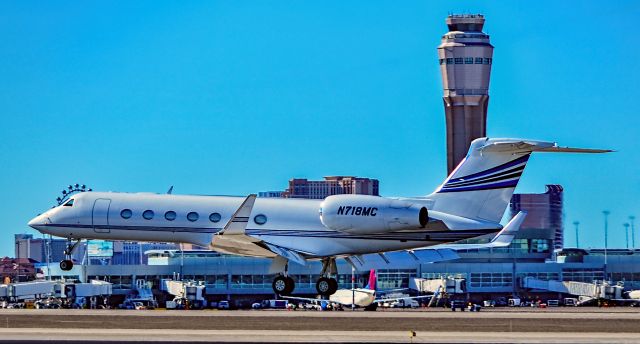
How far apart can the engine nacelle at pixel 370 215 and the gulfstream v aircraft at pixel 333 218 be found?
0.04 m

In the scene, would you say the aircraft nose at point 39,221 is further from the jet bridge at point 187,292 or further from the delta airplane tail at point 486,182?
the jet bridge at point 187,292

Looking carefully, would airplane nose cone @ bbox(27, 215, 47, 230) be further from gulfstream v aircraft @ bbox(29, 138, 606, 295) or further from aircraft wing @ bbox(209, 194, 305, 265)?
aircraft wing @ bbox(209, 194, 305, 265)

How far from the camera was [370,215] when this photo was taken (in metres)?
63.3

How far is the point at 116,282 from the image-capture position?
111 meters

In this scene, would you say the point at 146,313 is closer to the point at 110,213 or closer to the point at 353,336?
the point at 110,213

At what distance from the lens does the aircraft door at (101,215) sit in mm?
66000

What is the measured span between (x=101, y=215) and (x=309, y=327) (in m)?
13.9

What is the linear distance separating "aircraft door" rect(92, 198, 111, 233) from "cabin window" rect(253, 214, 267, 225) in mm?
6650

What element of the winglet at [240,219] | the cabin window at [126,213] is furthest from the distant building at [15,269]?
the winglet at [240,219]

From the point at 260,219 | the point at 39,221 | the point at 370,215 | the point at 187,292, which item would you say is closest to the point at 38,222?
the point at 39,221

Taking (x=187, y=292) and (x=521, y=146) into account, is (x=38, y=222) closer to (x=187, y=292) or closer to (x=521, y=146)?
(x=521, y=146)

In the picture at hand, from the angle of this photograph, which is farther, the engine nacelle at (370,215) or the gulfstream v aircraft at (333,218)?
the gulfstream v aircraft at (333,218)

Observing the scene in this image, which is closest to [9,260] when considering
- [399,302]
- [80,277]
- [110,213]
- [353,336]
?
[80,277]

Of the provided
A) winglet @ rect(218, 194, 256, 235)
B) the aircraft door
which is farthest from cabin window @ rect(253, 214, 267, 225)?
the aircraft door
